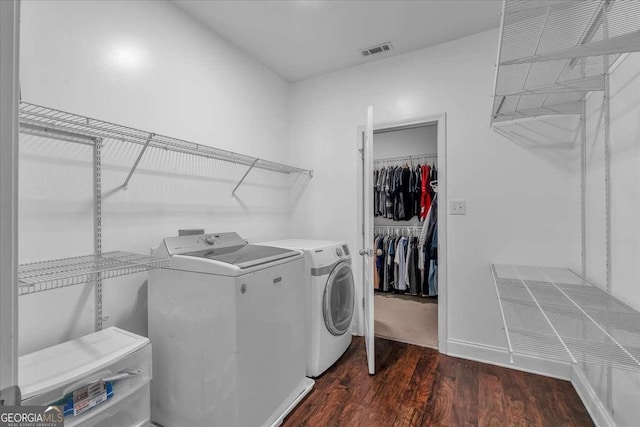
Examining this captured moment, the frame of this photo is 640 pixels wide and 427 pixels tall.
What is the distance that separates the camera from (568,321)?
1145 millimetres

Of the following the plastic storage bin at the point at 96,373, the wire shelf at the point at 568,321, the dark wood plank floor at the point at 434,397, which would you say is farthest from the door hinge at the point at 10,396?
the dark wood plank floor at the point at 434,397

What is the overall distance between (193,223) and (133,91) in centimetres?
91

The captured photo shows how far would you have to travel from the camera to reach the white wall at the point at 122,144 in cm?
134

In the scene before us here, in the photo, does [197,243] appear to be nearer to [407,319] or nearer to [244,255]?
[244,255]

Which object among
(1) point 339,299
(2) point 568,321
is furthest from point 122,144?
(2) point 568,321

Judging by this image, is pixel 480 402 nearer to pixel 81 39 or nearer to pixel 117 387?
pixel 117 387

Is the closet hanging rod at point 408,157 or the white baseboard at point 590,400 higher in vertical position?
the closet hanging rod at point 408,157

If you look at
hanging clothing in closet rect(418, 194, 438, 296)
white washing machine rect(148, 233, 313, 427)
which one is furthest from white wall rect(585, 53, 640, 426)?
hanging clothing in closet rect(418, 194, 438, 296)

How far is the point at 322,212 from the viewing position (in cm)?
300

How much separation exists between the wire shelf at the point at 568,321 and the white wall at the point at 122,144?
1.94 meters

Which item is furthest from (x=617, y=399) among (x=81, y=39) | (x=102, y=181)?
(x=81, y=39)

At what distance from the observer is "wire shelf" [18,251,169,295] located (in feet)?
3.54

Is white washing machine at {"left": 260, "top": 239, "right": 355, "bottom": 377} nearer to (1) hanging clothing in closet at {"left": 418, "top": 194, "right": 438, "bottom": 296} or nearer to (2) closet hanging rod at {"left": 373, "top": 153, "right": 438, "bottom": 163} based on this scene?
(1) hanging clothing in closet at {"left": 418, "top": 194, "right": 438, "bottom": 296}

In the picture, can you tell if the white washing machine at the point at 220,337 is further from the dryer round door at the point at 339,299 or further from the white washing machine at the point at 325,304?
the dryer round door at the point at 339,299
